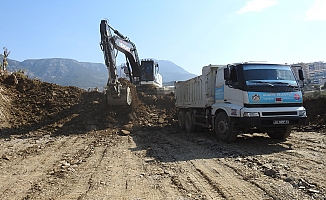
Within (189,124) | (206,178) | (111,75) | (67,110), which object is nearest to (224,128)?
(189,124)

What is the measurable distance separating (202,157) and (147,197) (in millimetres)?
2951

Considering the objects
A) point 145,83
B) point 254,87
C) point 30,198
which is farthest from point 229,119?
point 145,83

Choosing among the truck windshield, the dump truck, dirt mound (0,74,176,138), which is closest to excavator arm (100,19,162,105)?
dirt mound (0,74,176,138)

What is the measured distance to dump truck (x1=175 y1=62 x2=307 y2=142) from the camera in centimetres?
780

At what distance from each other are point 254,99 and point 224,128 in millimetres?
1419

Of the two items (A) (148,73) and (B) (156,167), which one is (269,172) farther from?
(A) (148,73)

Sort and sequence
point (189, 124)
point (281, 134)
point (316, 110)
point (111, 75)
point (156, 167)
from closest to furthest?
point (156, 167), point (281, 134), point (189, 124), point (111, 75), point (316, 110)

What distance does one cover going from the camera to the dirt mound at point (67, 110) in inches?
546

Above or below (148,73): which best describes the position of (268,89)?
below

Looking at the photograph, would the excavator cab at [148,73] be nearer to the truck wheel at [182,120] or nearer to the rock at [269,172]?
the truck wheel at [182,120]

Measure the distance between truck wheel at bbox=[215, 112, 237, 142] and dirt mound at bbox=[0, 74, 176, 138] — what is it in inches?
223

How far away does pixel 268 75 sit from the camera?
27.0 feet

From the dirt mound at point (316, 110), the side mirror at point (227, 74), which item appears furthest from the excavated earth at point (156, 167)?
the side mirror at point (227, 74)

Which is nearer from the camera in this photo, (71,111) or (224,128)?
(224,128)
